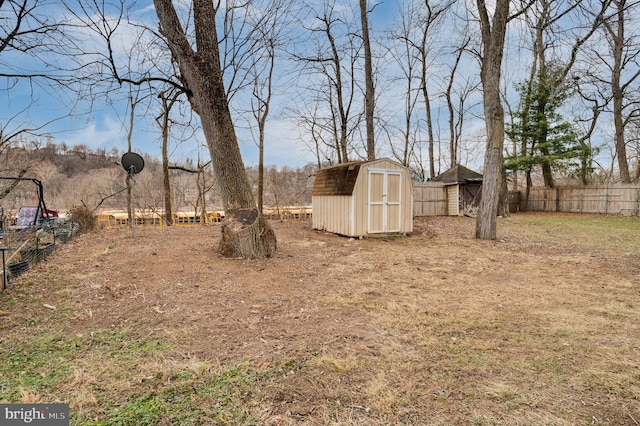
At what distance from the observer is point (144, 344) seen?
2367mm

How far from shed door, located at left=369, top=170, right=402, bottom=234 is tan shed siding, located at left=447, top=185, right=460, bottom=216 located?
776cm

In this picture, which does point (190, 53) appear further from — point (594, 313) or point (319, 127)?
point (319, 127)

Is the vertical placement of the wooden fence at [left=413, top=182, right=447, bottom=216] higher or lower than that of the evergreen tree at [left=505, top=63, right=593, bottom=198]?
lower

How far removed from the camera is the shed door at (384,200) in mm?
8227

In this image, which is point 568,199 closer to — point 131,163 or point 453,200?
point 453,200

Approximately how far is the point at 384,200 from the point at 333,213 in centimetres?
147

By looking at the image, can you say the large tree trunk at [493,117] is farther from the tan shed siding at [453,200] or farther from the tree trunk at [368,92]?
the tan shed siding at [453,200]

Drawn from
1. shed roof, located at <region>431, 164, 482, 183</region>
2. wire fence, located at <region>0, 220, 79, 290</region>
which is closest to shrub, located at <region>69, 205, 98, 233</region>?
wire fence, located at <region>0, 220, 79, 290</region>

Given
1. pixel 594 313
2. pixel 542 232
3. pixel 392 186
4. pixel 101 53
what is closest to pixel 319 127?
pixel 392 186

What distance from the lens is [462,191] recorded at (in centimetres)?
1556

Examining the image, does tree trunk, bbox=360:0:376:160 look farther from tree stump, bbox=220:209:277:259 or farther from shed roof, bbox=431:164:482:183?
tree stump, bbox=220:209:277:259

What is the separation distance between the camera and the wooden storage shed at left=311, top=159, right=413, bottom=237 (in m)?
8.03

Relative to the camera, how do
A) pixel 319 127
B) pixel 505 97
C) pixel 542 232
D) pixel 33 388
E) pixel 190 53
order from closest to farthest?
pixel 33 388 < pixel 190 53 < pixel 542 232 < pixel 319 127 < pixel 505 97

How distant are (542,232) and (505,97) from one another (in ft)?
39.7
